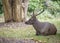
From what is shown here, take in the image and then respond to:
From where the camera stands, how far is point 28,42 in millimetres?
8070

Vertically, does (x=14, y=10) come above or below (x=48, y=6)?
above

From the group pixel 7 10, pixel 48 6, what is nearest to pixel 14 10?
pixel 7 10

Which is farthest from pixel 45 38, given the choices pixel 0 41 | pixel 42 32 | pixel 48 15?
pixel 48 15

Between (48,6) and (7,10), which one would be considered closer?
(7,10)

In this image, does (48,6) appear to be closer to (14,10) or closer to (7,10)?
(14,10)

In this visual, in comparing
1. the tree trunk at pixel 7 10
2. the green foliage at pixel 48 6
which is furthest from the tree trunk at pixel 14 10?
the green foliage at pixel 48 6

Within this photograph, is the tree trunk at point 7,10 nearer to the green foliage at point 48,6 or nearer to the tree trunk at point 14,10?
the tree trunk at point 14,10

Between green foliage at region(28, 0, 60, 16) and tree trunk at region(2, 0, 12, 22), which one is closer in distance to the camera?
tree trunk at region(2, 0, 12, 22)

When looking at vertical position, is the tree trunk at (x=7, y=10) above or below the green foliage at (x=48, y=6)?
above

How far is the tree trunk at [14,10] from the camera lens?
1436cm

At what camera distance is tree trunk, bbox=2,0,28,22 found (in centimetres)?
1436

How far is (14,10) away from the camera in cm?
1445

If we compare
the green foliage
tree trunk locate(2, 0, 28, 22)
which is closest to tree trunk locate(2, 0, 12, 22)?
tree trunk locate(2, 0, 28, 22)

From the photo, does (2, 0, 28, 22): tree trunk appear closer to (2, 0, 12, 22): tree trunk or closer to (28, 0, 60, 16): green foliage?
(2, 0, 12, 22): tree trunk
